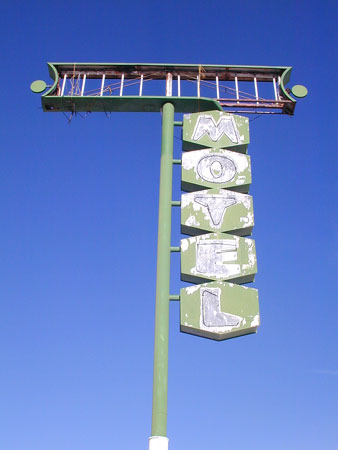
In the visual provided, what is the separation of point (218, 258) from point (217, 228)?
0.59 meters

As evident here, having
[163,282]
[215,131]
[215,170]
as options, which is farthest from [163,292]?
[215,131]

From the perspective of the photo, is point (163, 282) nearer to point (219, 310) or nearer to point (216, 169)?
point (219, 310)

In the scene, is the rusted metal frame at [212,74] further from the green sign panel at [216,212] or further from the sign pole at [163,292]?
the green sign panel at [216,212]

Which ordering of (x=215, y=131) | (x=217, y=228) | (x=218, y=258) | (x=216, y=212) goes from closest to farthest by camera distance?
1. (x=218, y=258)
2. (x=217, y=228)
3. (x=216, y=212)
4. (x=215, y=131)

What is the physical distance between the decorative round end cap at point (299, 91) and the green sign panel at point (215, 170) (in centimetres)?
212

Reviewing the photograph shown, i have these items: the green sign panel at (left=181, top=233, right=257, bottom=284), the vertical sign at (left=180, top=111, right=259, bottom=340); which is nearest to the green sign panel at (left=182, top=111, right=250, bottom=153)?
the vertical sign at (left=180, top=111, right=259, bottom=340)

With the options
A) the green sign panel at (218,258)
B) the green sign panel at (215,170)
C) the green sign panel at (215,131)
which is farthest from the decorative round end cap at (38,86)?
the green sign panel at (218,258)

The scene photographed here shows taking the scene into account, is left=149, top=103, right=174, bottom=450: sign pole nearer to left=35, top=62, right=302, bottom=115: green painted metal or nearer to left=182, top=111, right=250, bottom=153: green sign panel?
left=182, top=111, right=250, bottom=153: green sign panel

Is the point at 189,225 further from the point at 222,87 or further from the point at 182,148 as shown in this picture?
the point at 222,87

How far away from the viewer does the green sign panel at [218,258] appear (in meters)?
9.88

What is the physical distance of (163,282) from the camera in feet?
31.9

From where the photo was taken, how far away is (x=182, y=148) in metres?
11.5

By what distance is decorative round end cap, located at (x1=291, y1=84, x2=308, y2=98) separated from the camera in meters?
12.3

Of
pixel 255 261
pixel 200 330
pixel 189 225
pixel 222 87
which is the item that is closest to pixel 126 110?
pixel 222 87
